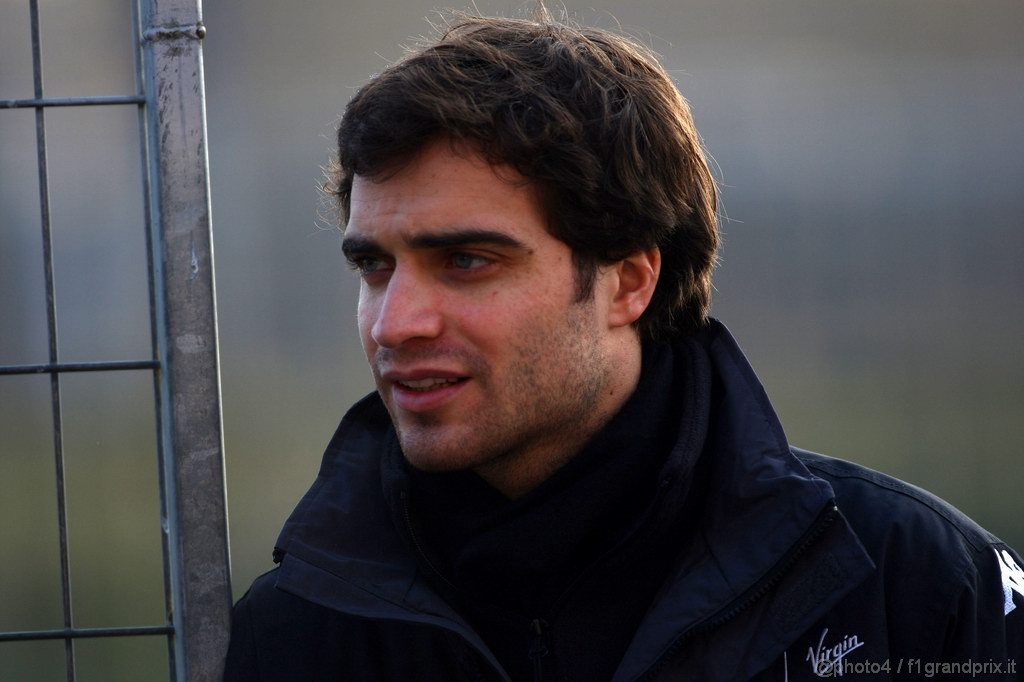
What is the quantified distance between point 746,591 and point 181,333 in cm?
104

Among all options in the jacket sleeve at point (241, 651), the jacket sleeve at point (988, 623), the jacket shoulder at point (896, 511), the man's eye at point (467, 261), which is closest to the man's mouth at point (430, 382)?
the man's eye at point (467, 261)

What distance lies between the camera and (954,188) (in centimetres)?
343

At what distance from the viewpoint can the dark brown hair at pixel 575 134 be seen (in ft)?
6.17

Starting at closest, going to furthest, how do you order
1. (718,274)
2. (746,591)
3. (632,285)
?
1. (746,591)
2. (632,285)
3. (718,274)

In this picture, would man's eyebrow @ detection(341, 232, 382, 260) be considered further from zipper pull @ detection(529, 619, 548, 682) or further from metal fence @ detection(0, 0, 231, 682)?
zipper pull @ detection(529, 619, 548, 682)

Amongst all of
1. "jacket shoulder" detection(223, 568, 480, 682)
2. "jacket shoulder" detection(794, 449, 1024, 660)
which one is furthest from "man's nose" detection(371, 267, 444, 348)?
"jacket shoulder" detection(794, 449, 1024, 660)

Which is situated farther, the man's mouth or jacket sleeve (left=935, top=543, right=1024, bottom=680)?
the man's mouth

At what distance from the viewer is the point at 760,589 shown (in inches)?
65.6

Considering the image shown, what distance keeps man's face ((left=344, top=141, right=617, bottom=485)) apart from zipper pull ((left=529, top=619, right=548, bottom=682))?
0.89ft

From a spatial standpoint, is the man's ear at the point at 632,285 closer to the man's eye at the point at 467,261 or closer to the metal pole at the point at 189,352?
the man's eye at the point at 467,261

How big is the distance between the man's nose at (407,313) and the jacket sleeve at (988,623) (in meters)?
0.90

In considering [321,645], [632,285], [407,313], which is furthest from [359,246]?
[321,645]

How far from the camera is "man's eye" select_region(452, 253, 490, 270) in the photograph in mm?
1849
